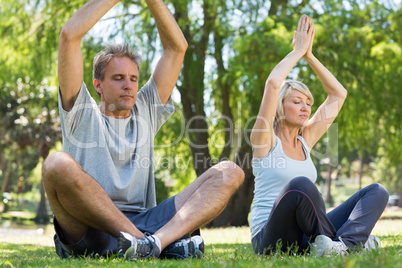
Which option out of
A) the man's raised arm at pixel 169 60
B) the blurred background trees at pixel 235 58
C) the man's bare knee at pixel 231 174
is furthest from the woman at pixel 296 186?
the blurred background trees at pixel 235 58

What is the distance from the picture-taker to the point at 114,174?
341 centimetres

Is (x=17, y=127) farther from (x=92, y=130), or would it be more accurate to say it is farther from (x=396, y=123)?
(x=92, y=130)

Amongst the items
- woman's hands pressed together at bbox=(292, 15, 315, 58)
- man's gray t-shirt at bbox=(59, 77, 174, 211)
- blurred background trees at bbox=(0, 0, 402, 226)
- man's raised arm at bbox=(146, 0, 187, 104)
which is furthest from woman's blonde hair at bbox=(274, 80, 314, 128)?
blurred background trees at bbox=(0, 0, 402, 226)

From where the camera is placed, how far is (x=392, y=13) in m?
11.4

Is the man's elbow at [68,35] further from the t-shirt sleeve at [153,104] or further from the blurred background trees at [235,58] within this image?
the blurred background trees at [235,58]

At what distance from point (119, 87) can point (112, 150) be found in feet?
1.73

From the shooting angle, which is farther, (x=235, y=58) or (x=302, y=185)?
(x=235, y=58)

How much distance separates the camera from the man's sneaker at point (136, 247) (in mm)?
2910

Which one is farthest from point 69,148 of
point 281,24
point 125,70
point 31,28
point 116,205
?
point 31,28

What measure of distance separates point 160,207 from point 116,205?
0.31m

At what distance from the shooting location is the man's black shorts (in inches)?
129

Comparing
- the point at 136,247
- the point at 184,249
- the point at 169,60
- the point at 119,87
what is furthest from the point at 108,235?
the point at 169,60

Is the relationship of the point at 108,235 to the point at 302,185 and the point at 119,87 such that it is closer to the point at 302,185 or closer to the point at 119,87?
the point at 119,87

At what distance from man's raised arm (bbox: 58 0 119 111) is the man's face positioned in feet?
1.18
